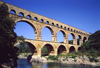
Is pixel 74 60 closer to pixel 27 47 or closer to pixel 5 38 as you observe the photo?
pixel 27 47

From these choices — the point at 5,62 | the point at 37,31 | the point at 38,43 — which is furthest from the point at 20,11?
the point at 5,62

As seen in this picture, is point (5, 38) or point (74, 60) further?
point (74, 60)

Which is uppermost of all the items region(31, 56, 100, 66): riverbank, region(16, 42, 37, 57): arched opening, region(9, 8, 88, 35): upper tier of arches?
region(9, 8, 88, 35): upper tier of arches

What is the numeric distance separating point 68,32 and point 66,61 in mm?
11512

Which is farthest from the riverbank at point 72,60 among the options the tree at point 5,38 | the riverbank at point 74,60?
the tree at point 5,38

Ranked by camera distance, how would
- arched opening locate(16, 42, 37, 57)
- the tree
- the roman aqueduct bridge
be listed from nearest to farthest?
the tree < arched opening locate(16, 42, 37, 57) < the roman aqueduct bridge

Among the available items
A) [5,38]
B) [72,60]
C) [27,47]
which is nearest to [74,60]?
[72,60]

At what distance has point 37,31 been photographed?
22766 mm

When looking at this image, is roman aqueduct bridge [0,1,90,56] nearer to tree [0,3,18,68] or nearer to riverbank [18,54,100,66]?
riverbank [18,54,100,66]

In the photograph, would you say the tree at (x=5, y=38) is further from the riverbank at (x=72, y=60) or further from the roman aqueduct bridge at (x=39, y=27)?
the riverbank at (x=72, y=60)

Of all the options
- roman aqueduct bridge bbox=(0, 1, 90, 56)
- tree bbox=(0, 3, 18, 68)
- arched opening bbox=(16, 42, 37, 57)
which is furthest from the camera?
roman aqueduct bridge bbox=(0, 1, 90, 56)

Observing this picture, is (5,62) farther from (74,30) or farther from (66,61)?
(74,30)

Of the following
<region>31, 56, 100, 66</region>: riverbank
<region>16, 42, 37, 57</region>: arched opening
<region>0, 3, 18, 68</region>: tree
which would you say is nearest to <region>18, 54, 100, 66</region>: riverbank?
<region>31, 56, 100, 66</region>: riverbank

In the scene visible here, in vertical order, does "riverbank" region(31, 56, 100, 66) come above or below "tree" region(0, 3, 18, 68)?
below
